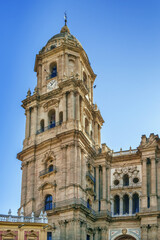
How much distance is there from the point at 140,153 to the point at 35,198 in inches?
531

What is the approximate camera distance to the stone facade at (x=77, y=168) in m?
46.3

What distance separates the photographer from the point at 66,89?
52031 mm

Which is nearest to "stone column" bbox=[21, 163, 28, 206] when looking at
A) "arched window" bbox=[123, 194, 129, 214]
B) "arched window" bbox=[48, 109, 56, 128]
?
"arched window" bbox=[48, 109, 56, 128]

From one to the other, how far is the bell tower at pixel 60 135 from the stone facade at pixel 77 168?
3.9 inches

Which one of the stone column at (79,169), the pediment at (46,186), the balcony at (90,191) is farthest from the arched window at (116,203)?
the pediment at (46,186)

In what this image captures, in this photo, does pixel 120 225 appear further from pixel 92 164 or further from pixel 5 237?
pixel 5 237

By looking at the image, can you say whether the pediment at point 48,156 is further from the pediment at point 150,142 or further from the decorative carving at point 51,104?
the pediment at point 150,142

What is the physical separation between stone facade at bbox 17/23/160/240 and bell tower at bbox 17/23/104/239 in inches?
3.9

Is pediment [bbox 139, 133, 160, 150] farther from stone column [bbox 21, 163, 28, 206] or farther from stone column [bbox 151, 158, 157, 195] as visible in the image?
stone column [bbox 21, 163, 28, 206]

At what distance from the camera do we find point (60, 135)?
4866 centimetres

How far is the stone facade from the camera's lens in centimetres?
4634

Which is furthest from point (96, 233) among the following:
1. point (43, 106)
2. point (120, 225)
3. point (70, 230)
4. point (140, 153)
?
point (43, 106)


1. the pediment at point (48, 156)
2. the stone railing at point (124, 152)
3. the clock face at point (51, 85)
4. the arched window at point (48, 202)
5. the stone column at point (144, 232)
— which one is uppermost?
the clock face at point (51, 85)

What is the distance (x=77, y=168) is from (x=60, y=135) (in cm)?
431
